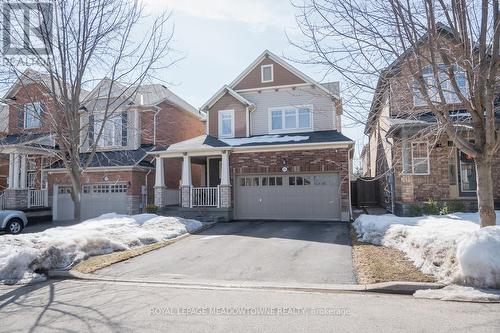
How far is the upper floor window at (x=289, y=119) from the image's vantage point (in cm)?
1911

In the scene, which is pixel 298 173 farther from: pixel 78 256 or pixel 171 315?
pixel 171 315

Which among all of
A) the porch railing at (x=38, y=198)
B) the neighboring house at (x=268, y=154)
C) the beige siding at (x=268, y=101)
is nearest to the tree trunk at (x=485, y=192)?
the neighboring house at (x=268, y=154)

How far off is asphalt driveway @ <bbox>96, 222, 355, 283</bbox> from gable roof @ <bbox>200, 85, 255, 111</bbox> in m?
8.26

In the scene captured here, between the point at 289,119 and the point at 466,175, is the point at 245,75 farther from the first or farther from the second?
the point at 466,175

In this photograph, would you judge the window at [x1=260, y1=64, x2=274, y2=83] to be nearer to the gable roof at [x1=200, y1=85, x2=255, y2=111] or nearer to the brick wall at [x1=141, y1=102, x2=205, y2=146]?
the gable roof at [x1=200, y1=85, x2=255, y2=111]

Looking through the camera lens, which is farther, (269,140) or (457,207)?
(269,140)

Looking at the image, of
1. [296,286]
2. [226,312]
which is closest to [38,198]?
[296,286]

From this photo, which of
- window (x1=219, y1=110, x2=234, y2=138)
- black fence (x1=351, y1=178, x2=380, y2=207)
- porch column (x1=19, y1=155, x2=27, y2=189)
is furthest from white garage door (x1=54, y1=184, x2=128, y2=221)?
black fence (x1=351, y1=178, x2=380, y2=207)

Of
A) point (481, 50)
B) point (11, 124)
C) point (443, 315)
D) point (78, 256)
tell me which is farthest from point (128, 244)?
point (11, 124)

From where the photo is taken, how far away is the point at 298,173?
55.6 ft

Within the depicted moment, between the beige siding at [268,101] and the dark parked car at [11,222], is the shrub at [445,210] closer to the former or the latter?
the beige siding at [268,101]

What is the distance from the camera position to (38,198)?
2112 cm

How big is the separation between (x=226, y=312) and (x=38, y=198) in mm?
19689

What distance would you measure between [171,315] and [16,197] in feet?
60.9
